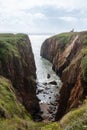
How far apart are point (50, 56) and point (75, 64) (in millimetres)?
56286

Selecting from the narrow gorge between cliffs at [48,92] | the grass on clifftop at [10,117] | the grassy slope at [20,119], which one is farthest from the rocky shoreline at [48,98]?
the grassy slope at [20,119]

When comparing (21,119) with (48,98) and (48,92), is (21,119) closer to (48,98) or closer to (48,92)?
(48,98)

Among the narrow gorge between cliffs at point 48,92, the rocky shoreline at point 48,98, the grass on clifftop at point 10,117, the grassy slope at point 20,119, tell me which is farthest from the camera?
the narrow gorge between cliffs at point 48,92

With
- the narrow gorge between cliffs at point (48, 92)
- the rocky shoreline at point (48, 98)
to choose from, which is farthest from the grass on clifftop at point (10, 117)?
the narrow gorge between cliffs at point (48, 92)

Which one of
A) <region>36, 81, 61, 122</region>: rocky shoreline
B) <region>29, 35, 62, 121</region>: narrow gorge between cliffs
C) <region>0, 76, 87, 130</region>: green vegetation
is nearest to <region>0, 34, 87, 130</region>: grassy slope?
<region>0, 76, 87, 130</region>: green vegetation

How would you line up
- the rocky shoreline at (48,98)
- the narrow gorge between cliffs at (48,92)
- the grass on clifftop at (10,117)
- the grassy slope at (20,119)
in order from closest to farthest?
the grassy slope at (20,119)
the grass on clifftop at (10,117)
the rocky shoreline at (48,98)
the narrow gorge between cliffs at (48,92)

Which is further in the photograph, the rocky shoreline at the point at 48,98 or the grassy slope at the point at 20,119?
the rocky shoreline at the point at 48,98

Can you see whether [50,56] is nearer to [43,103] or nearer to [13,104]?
[43,103]

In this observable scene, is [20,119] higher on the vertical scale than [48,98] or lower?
higher

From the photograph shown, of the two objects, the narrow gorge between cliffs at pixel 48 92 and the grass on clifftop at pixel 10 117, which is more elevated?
the grass on clifftop at pixel 10 117

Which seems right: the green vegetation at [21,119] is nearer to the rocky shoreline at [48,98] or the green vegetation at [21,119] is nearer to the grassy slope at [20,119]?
the grassy slope at [20,119]

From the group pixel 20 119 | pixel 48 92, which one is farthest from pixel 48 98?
pixel 20 119

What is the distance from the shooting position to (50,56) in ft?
328

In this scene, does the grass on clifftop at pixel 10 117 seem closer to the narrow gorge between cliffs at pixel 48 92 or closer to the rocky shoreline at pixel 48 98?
the rocky shoreline at pixel 48 98
